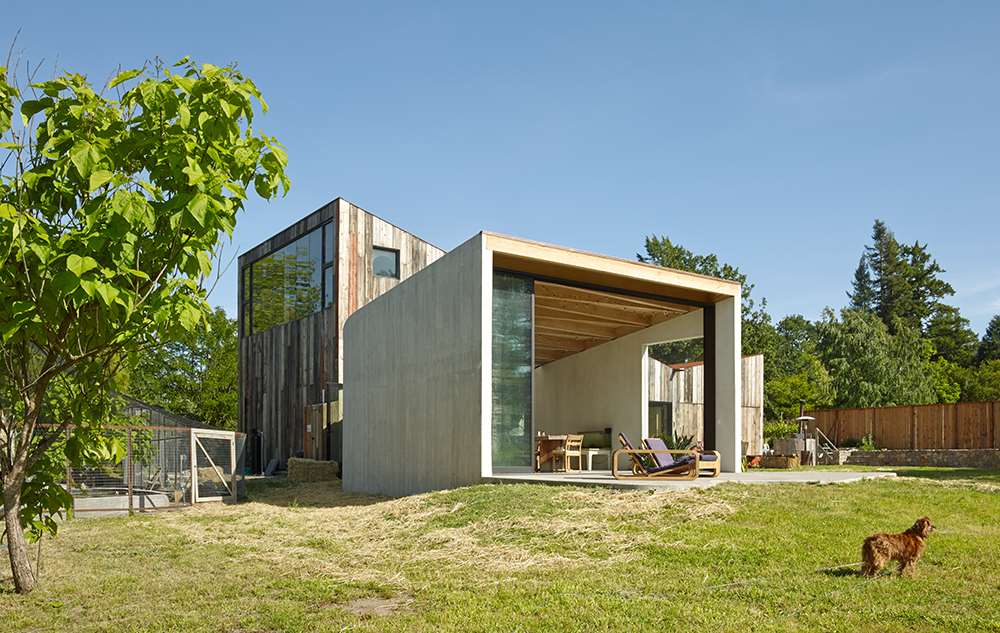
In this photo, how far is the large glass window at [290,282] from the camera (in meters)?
23.5

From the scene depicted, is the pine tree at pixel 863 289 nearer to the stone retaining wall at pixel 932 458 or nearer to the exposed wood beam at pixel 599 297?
the stone retaining wall at pixel 932 458

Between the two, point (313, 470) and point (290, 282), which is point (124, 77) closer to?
point (313, 470)

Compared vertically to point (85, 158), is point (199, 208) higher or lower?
lower

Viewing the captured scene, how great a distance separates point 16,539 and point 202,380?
32896mm

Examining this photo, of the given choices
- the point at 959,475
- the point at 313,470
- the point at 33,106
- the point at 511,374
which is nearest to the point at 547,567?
the point at 33,106

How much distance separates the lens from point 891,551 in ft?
19.8

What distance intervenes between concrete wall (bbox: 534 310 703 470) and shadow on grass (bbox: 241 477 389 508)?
5658 mm

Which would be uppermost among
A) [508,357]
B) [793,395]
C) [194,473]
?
[508,357]

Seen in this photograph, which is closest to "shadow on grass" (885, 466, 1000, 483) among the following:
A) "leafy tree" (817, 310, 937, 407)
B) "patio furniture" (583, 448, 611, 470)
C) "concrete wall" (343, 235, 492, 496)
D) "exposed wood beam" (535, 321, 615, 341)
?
"patio furniture" (583, 448, 611, 470)

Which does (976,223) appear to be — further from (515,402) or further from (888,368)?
(515,402)

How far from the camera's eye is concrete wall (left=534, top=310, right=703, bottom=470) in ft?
60.0

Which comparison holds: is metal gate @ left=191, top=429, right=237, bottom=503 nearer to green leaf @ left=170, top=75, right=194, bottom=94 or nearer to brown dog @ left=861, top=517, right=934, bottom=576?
green leaf @ left=170, top=75, right=194, bottom=94

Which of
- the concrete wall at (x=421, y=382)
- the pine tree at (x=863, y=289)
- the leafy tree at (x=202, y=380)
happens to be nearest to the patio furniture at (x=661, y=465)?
the concrete wall at (x=421, y=382)

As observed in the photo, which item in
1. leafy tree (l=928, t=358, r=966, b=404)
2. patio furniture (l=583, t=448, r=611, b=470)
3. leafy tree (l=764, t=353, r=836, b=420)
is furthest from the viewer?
leafy tree (l=928, t=358, r=966, b=404)
